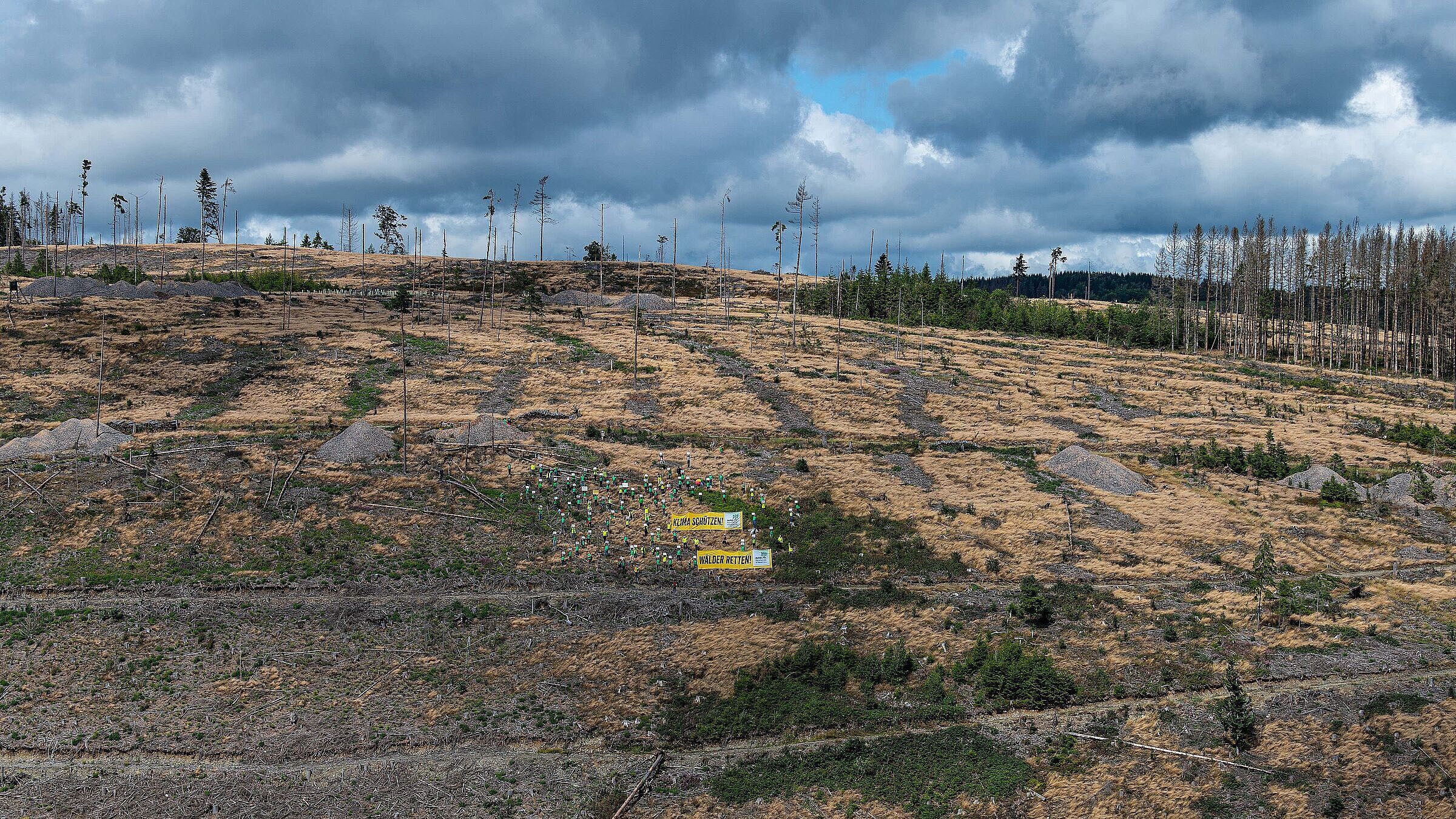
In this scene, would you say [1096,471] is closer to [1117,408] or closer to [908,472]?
[908,472]

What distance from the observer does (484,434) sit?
218ft

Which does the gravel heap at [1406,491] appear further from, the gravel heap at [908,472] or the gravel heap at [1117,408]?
the gravel heap at [908,472]

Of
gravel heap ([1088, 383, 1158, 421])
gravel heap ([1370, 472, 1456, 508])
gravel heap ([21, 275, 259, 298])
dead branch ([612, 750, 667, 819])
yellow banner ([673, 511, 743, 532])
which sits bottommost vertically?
dead branch ([612, 750, 667, 819])

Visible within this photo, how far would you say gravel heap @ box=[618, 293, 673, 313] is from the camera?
468ft

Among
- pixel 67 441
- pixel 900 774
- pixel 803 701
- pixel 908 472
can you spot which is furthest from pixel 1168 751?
pixel 67 441

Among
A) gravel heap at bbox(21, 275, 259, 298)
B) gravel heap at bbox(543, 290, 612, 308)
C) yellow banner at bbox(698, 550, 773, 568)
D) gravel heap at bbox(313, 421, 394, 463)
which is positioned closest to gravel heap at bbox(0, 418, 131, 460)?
gravel heap at bbox(313, 421, 394, 463)

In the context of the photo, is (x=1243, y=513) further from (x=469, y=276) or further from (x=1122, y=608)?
(x=469, y=276)

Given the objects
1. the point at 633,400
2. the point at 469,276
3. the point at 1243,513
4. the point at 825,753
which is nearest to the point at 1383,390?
the point at 1243,513

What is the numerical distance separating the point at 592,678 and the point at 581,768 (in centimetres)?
610

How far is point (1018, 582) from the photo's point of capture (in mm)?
49438

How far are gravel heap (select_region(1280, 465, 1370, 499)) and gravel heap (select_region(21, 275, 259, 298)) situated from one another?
445 ft

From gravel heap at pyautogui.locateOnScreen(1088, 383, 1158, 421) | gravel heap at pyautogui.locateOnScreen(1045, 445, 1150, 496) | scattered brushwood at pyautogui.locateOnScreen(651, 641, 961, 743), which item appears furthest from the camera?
gravel heap at pyautogui.locateOnScreen(1088, 383, 1158, 421)

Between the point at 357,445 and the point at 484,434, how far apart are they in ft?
30.2

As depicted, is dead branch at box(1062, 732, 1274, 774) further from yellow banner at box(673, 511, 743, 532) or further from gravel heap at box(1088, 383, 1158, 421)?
gravel heap at box(1088, 383, 1158, 421)
